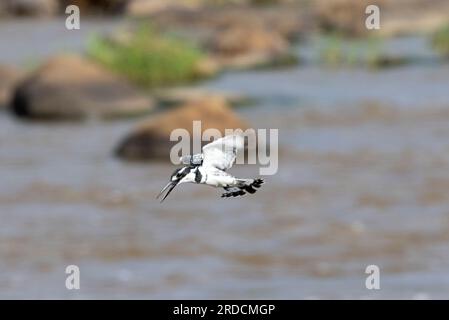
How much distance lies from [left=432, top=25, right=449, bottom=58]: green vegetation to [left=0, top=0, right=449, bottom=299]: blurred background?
0.21 ft

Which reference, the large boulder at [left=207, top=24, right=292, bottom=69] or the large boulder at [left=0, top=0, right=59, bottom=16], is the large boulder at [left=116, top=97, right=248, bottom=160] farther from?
the large boulder at [left=0, top=0, right=59, bottom=16]

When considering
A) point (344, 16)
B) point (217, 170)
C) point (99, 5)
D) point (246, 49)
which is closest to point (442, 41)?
point (344, 16)

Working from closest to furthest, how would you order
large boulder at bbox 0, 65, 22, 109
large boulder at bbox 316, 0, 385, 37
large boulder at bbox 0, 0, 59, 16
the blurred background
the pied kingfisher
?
1. the pied kingfisher
2. the blurred background
3. large boulder at bbox 0, 65, 22, 109
4. large boulder at bbox 316, 0, 385, 37
5. large boulder at bbox 0, 0, 59, 16

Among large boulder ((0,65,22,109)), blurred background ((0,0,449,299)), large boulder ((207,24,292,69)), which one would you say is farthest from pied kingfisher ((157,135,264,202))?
large boulder ((207,24,292,69))

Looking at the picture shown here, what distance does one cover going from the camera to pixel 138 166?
86.5 ft

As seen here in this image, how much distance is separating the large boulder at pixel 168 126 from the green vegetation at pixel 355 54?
487 inches

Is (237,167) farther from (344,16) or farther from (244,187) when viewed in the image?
(244,187)

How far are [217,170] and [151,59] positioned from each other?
30.7 metres

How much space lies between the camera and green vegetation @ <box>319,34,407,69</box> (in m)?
38.5

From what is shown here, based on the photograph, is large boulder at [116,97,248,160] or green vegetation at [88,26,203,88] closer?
large boulder at [116,97,248,160]

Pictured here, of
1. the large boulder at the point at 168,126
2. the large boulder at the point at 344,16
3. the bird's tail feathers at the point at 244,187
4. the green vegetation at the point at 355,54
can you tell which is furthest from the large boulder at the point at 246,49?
the bird's tail feathers at the point at 244,187

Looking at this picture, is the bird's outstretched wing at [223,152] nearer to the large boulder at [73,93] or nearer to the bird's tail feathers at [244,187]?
the bird's tail feathers at [244,187]
